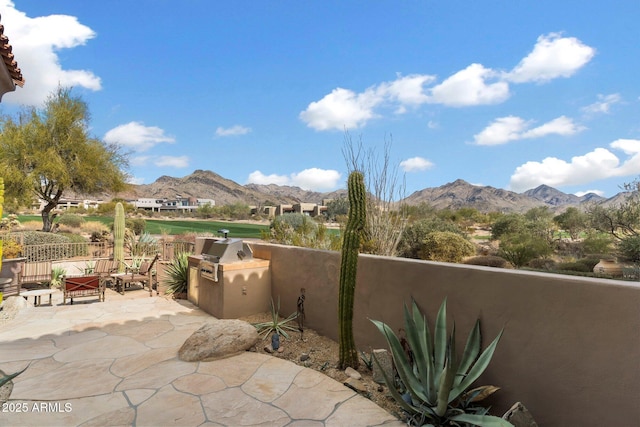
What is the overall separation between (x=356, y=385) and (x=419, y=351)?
32.6 inches

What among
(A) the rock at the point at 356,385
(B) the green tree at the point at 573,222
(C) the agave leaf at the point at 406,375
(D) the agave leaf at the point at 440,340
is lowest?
(A) the rock at the point at 356,385

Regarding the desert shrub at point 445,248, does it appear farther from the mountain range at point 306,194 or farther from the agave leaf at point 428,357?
the mountain range at point 306,194

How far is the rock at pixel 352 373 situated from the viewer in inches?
137

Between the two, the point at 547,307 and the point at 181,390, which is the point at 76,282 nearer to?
the point at 181,390

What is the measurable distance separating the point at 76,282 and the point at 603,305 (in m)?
8.63

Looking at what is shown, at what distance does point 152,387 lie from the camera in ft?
10.7

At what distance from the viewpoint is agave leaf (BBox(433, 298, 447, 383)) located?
2803 mm

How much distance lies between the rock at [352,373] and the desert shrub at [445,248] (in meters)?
9.50

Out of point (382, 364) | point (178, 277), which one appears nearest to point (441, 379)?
point (382, 364)

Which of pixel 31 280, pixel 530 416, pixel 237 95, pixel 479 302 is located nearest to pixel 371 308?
pixel 479 302

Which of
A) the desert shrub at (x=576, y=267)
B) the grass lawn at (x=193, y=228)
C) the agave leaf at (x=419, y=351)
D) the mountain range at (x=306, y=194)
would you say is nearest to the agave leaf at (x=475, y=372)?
the agave leaf at (x=419, y=351)

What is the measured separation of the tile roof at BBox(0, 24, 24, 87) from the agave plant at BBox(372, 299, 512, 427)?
16.3 feet

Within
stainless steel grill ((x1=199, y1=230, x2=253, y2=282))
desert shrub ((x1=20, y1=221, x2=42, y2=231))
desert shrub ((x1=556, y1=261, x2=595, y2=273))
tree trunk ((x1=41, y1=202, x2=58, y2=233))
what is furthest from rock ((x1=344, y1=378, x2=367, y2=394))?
desert shrub ((x1=20, y1=221, x2=42, y2=231))

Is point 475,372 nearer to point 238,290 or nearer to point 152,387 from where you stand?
point 152,387
